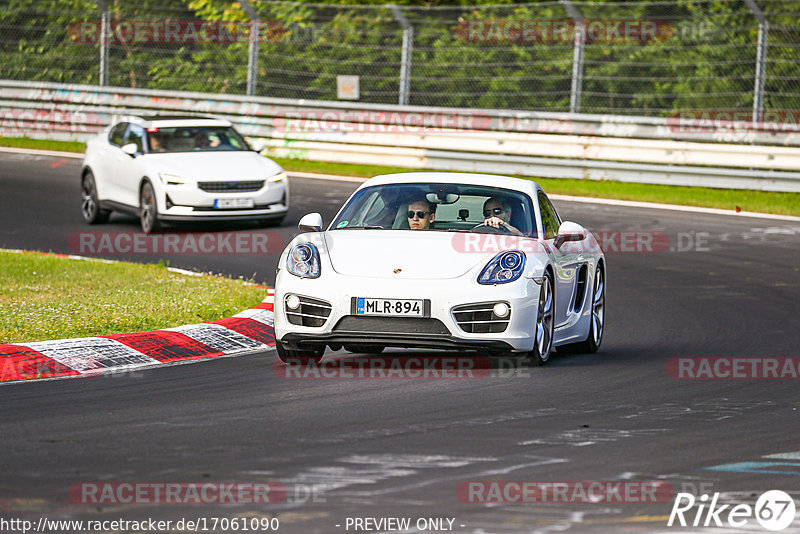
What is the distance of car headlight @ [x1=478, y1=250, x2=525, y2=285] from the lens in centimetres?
938

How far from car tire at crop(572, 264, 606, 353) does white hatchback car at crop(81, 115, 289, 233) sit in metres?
7.88

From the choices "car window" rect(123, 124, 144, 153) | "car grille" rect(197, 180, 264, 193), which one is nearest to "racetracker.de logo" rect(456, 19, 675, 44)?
"car window" rect(123, 124, 144, 153)

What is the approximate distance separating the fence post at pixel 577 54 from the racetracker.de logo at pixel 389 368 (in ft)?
46.1

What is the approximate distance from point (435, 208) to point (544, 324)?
116 centimetres

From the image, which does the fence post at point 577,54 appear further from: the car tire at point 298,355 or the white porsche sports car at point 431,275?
the car tire at point 298,355

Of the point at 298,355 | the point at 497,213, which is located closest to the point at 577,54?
the point at 497,213

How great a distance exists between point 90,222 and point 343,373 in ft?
36.0

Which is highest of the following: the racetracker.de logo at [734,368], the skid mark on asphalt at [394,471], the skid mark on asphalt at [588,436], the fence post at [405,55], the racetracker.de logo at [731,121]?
Result: the fence post at [405,55]

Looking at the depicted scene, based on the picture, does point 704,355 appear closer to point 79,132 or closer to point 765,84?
point 765,84

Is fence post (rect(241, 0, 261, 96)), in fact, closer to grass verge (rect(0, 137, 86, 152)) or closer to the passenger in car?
grass verge (rect(0, 137, 86, 152))

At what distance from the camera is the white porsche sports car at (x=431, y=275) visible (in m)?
9.20

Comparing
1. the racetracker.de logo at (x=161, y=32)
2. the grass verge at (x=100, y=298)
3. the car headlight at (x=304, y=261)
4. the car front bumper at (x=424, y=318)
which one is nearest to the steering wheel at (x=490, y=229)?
the car front bumper at (x=424, y=318)

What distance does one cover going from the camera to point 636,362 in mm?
10297

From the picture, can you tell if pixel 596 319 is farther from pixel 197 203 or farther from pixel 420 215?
pixel 197 203
